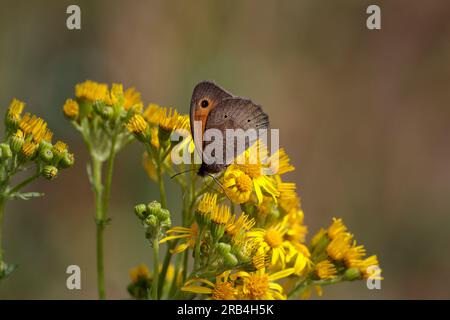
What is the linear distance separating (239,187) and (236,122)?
21.1 inches

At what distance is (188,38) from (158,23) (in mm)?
665

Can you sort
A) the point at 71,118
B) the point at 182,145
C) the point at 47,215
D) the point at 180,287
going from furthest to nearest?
1. the point at 47,215
2. the point at 71,118
3. the point at 182,145
4. the point at 180,287

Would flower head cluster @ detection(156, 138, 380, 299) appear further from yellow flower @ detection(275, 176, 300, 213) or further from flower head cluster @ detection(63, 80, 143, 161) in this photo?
flower head cluster @ detection(63, 80, 143, 161)

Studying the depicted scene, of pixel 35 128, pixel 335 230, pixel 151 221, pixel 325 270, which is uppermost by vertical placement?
pixel 35 128

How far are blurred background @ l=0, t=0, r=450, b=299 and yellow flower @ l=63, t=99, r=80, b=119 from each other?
12.9ft

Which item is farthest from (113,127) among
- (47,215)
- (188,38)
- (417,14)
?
(417,14)

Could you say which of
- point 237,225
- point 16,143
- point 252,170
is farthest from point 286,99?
point 16,143

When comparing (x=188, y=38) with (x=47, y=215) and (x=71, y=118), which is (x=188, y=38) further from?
(x=71, y=118)

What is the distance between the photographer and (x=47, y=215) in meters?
8.45

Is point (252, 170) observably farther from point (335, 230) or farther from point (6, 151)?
point (6, 151)

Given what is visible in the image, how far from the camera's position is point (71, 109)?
14.6 ft

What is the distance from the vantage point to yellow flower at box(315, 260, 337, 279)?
4.06 meters

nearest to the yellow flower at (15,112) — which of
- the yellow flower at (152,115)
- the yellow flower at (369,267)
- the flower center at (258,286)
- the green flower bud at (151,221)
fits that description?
the yellow flower at (152,115)

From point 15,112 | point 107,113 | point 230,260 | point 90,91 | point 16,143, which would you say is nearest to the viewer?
point 230,260
